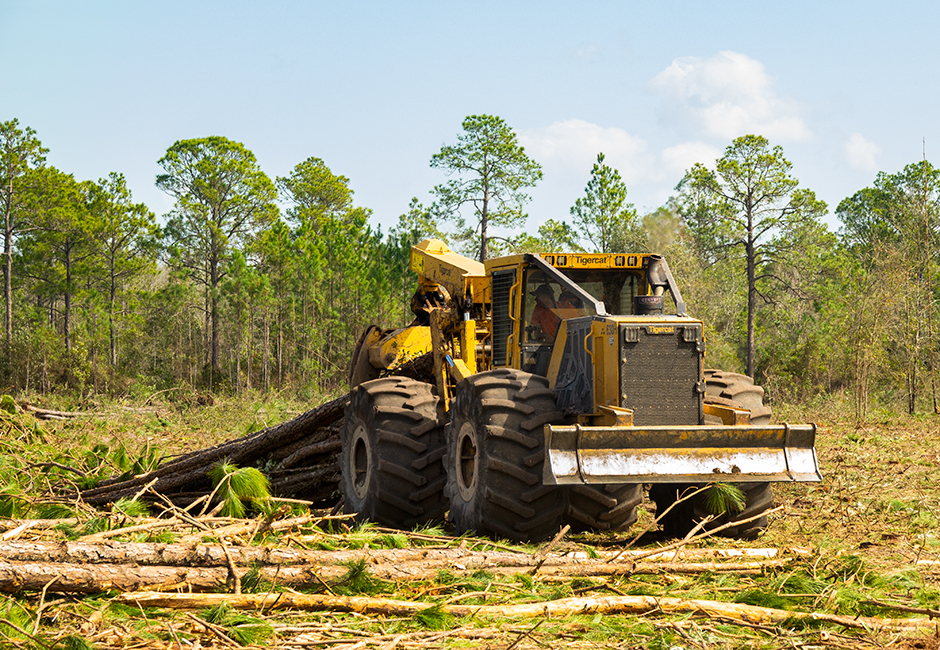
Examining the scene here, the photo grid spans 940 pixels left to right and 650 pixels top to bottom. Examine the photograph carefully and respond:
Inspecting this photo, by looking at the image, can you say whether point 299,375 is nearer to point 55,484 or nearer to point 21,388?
point 21,388

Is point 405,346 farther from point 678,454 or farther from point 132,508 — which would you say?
point 678,454

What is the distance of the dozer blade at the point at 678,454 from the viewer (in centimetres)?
679

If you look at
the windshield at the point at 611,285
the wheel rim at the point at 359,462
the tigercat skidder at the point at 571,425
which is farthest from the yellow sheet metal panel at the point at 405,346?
the windshield at the point at 611,285

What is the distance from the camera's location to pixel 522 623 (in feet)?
16.6

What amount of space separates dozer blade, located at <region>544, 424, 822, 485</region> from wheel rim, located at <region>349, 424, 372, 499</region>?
2515 mm

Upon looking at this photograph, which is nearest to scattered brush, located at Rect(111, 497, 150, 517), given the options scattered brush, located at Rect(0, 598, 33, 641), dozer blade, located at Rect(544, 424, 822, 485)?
scattered brush, located at Rect(0, 598, 33, 641)

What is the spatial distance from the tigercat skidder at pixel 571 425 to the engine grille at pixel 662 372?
0.04 ft

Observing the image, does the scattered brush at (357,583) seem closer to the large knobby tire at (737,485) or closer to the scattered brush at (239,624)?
the scattered brush at (239,624)

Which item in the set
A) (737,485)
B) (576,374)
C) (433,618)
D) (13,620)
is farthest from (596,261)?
(13,620)

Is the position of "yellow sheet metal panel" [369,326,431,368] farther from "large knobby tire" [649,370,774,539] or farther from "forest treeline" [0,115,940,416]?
"forest treeline" [0,115,940,416]

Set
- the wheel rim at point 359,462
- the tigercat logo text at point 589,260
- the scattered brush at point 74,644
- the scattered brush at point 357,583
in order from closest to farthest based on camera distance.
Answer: the scattered brush at point 74,644 → the scattered brush at point 357,583 → the wheel rim at point 359,462 → the tigercat logo text at point 589,260

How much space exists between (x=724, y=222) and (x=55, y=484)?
33.4 metres

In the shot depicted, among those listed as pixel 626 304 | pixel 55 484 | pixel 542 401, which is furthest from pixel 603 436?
pixel 55 484

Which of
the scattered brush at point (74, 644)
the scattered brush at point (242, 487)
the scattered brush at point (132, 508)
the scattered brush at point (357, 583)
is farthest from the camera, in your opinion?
the scattered brush at point (242, 487)
